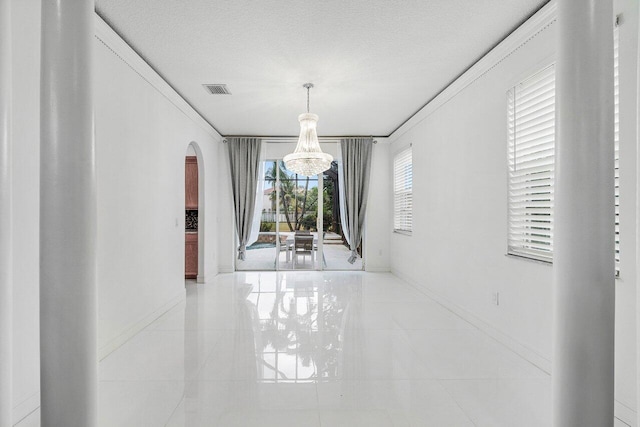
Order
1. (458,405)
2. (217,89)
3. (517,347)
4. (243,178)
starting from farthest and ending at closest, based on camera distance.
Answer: (243,178) → (217,89) → (517,347) → (458,405)

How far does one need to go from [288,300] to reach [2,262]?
3.44 m

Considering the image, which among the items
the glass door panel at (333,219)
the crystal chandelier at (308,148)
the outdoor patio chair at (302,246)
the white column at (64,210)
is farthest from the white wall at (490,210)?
the white column at (64,210)

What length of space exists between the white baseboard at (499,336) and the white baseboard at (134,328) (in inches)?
130

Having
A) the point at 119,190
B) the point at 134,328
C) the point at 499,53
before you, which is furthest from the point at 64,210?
the point at 499,53

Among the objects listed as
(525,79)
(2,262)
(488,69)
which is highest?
(488,69)

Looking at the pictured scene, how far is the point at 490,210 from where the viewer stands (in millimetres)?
3166

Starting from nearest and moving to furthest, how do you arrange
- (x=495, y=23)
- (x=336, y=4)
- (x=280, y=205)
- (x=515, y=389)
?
(x=515, y=389) < (x=336, y=4) < (x=495, y=23) < (x=280, y=205)

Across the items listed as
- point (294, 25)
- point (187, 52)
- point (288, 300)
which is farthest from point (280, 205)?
point (294, 25)

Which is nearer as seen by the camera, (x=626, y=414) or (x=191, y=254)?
(x=626, y=414)

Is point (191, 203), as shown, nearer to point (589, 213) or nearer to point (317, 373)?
point (317, 373)

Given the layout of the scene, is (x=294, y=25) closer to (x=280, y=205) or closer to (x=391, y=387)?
(x=391, y=387)

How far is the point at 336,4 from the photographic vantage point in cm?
243

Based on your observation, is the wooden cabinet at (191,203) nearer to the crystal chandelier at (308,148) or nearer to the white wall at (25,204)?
the crystal chandelier at (308,148)

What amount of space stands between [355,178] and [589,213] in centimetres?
539
